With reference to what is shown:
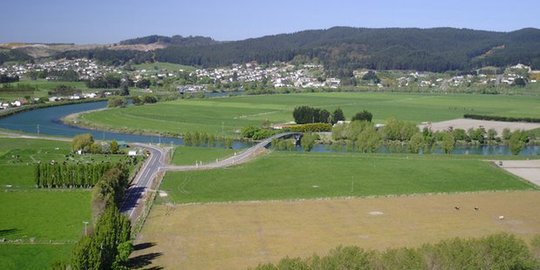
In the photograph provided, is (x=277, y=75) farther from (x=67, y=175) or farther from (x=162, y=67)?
(x=67, y=175)

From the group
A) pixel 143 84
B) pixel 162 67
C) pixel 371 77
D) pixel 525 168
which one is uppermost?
Result: pixel 162 67

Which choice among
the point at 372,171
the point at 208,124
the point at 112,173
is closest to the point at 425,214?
the point at 372,171

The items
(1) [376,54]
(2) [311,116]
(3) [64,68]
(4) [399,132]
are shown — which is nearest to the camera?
(4) [399,132]

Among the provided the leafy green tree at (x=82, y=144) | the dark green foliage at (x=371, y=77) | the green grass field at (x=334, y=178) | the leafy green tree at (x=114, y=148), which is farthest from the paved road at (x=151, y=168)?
the dark green foliage at (x=371, y=77)

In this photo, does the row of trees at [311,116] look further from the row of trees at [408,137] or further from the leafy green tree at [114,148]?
the leafy green tree at [114,148]

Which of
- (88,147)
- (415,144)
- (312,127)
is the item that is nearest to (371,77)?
(312,127)

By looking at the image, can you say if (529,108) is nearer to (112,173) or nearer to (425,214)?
(425,214)

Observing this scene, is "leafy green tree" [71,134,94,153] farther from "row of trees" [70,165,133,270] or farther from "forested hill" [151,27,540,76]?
"forested hill" [151,27,540,76]
